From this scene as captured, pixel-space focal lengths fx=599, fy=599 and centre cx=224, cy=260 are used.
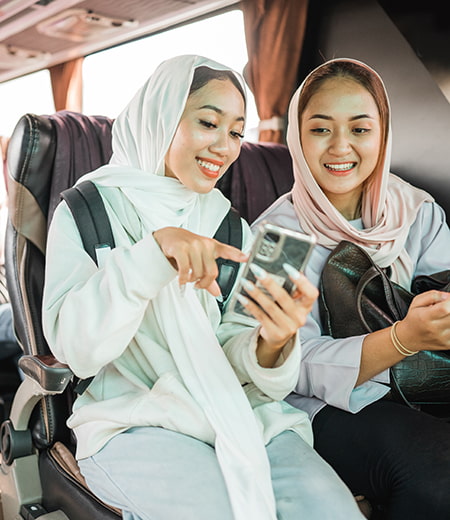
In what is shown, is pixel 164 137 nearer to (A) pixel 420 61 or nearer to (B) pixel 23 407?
(B) pixel 23 407

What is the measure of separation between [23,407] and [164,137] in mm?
711

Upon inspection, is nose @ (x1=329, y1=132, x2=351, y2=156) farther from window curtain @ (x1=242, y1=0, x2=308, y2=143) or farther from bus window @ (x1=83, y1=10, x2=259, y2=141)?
window curtain @ (x1=242, y1=0, x2=308, y2=143)

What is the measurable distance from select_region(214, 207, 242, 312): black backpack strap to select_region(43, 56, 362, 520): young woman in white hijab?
0.08 ft

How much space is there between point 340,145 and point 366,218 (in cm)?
20

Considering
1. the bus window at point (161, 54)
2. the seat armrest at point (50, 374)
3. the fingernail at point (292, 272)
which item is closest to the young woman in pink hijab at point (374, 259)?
the fingernail at point (292, 272)

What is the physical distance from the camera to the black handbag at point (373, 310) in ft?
3.97

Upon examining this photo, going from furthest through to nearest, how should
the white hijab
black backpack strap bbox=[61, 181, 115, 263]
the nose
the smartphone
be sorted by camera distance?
1. the nose
2. black backpack strap bbox=[61, 181, 115, 263]
3. the white hijab
4. the smartphone

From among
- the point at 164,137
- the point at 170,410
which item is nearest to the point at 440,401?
the point at 170,410

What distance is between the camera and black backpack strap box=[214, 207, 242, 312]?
1163 mm

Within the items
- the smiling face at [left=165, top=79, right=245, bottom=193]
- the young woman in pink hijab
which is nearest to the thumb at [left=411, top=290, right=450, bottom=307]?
the young woman in pink hijab

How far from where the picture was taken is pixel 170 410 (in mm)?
967

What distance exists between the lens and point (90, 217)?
103 centimetres

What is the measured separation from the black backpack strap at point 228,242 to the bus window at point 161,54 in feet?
3.52

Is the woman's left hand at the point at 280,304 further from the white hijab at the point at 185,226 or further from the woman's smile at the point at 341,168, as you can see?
the woman's smile at the point at 341,168
